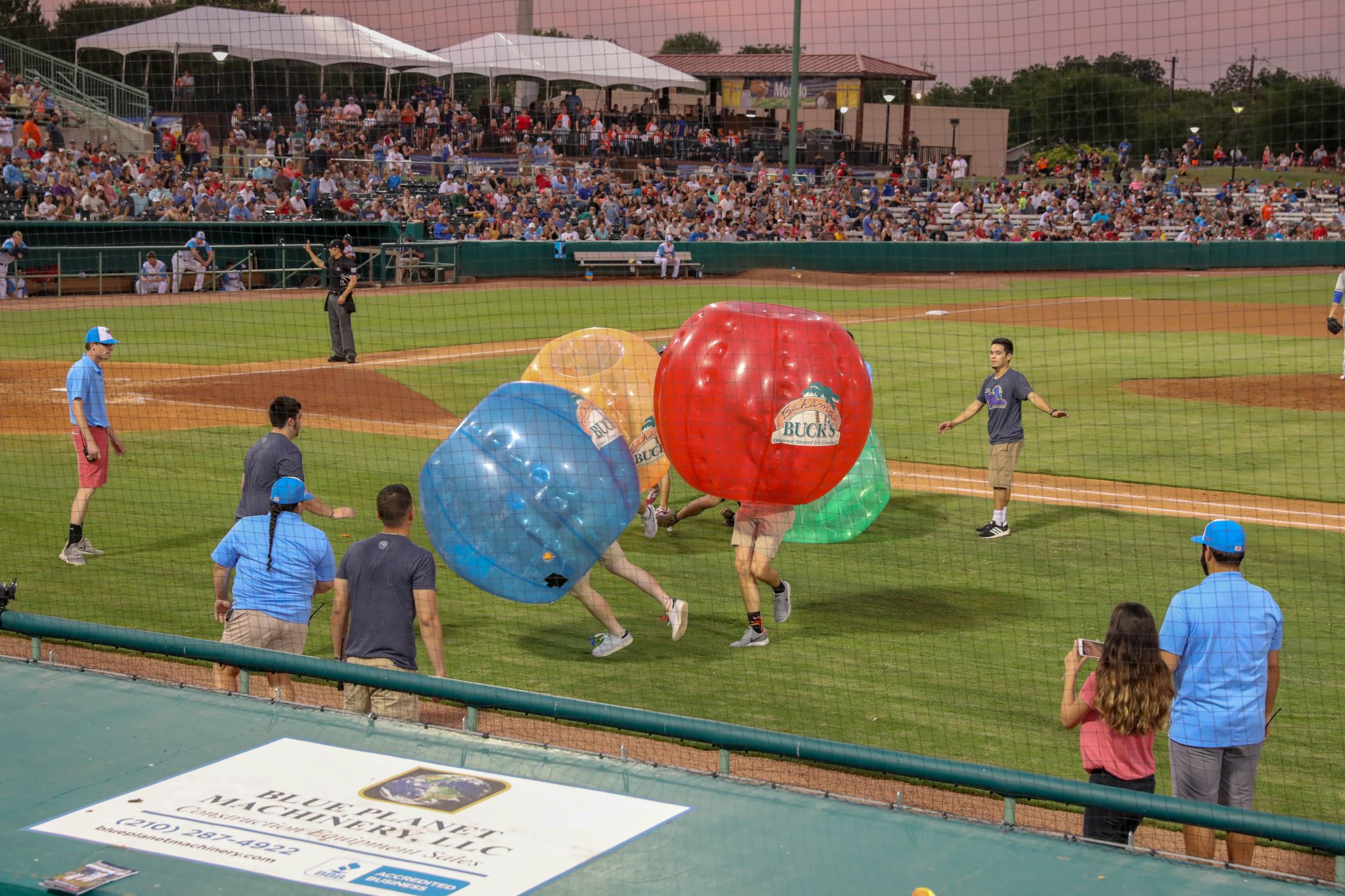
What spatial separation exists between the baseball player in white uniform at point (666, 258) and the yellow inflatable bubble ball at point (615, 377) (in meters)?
24.9

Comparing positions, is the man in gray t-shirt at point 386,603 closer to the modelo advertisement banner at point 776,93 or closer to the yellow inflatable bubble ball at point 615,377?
the yellow inflatable bubble ball at point 615,377

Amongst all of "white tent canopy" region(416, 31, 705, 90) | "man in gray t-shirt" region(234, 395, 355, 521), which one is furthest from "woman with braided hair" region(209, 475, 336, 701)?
"white tent canopy" region(416, 31, 705, 90)

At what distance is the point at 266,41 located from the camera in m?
28.3

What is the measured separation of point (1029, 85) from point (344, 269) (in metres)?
10.4

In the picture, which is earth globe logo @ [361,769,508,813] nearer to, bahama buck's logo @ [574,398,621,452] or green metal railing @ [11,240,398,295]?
bahama buck's logo @ [574,398,621,452]

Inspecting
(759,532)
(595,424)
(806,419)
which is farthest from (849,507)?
(595,424)

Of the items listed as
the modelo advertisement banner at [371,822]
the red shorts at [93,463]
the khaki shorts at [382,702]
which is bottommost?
the khaki shorts at [382,702]

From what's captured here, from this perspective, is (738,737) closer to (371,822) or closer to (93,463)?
(371,822)

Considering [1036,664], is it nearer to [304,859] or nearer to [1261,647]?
[1261,647]

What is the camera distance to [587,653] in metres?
8.28

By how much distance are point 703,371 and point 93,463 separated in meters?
5.02

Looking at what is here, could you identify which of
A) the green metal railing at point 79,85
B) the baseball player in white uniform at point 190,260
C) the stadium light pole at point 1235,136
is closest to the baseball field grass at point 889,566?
the stadium light pole at point 1235,136

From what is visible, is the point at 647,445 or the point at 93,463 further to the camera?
the point at 93,463

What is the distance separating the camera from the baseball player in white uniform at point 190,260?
89.7ft
